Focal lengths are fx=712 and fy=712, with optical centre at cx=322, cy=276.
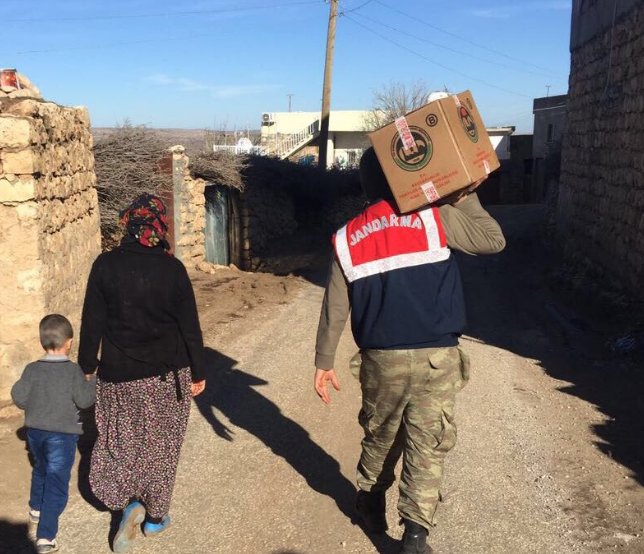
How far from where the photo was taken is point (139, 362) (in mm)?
3680

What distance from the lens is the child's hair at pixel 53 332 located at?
11.7 feet

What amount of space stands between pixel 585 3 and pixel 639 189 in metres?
6.21

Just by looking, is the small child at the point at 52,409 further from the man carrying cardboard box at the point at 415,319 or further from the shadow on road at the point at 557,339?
the shadow on road at the point at 557,339

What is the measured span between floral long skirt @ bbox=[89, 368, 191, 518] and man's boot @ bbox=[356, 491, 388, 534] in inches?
40.4

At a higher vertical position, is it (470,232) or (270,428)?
(470,232)

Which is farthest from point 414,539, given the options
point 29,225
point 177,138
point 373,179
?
point 177,138

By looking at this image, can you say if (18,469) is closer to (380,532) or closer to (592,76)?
(380,532)

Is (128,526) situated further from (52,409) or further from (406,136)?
(406,136)

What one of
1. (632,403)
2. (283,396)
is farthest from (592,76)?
(283,396)

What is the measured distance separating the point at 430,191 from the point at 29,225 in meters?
3.48

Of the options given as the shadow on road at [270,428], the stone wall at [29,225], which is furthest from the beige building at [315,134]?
the stone wall at [29,225]

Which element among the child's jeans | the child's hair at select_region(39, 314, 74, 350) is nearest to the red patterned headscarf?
the child's hair at select_region(39, 314, 74, 350)

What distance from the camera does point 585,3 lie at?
45.4ft

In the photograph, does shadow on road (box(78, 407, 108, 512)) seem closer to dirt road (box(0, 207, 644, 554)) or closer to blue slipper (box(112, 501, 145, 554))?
dirt road (box(0, 207, 644, 554))
